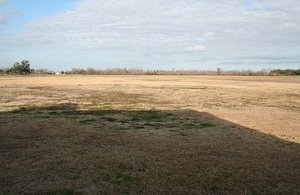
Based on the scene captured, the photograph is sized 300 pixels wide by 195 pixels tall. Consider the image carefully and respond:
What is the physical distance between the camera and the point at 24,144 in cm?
882

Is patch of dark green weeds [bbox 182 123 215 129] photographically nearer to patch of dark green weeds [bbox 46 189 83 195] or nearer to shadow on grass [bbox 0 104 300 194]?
shadow on grass [bbox 0 104 300 194]

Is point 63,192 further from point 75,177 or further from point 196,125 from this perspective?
point 196,125

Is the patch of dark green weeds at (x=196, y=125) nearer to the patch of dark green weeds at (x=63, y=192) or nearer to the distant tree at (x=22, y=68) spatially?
the patch of dark green weeds at (x=63, y=192)

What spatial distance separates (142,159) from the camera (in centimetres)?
760

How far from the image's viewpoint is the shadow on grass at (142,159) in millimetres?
6031

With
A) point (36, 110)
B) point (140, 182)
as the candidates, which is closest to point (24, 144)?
point (140, 182)

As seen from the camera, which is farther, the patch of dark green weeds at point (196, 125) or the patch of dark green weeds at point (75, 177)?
the patch of dark green weeds at point (196, 125)

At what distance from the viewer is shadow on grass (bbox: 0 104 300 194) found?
6.03 m

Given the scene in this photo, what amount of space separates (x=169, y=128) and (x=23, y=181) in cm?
618

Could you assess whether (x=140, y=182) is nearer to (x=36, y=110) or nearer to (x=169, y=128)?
(x=169, y=128)

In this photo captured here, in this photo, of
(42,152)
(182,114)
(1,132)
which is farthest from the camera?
(182,114)

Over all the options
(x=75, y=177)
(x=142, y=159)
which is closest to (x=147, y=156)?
(x=142, y=159)

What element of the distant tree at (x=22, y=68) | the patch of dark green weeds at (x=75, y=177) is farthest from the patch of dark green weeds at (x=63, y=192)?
the distant tree at (x=22, y=68)

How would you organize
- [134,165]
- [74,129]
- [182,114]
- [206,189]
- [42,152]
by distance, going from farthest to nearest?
[182,114], [74,129], [42,152], [134,165], [206,189]
